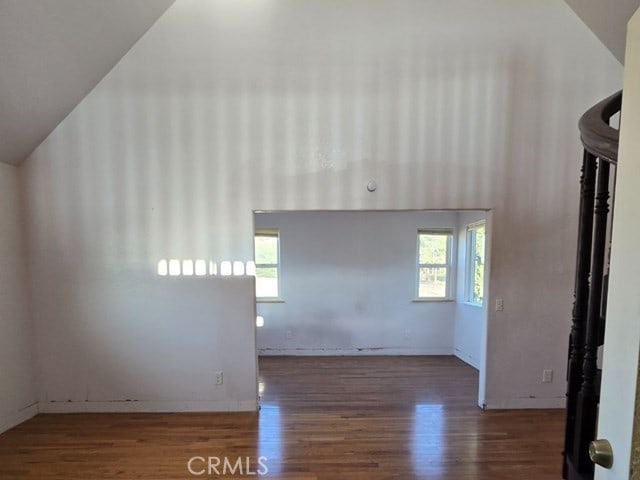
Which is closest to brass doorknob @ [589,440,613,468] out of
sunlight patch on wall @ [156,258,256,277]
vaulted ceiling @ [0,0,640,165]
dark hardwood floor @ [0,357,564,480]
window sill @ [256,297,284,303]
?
dark hardwood floor @ [0,357,564,480]

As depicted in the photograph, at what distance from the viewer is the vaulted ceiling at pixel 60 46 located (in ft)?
6.89

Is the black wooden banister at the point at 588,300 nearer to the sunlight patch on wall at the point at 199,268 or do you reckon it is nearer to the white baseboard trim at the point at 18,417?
the sunlight patch on wall at the point at 199,268

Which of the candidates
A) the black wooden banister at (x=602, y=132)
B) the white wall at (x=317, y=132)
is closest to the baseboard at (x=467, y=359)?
the white wall at (x=317, y=132)

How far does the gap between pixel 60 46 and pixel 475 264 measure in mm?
4998

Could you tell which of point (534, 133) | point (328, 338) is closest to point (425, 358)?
point (328, 338)

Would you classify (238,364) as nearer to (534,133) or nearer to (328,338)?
(328,338)

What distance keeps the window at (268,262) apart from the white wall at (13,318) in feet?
8.75

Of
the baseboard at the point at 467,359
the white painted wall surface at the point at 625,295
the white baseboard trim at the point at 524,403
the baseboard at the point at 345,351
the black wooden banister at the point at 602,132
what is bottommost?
the baseboard at the point at 345,351

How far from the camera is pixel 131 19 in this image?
8.77ft

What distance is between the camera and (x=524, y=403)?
10.3 ft

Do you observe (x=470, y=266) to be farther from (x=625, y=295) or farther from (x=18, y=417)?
(x=18, y=417)

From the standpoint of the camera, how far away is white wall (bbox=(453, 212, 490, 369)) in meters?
4.45

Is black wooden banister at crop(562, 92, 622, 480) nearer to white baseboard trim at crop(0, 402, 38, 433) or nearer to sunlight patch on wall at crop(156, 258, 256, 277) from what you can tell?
sunlight patch on wall at crop(156, 258, 256, 277)

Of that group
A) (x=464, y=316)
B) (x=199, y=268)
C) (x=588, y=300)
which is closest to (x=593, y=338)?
(x=588, y=300)
